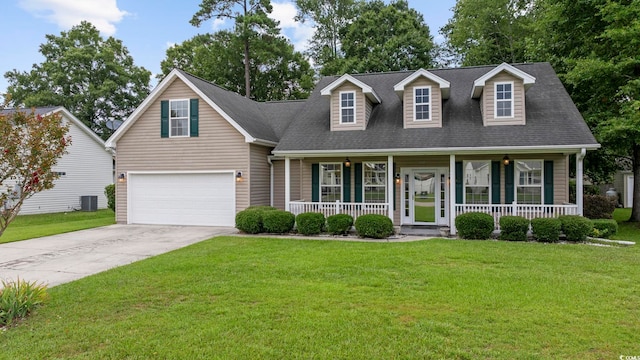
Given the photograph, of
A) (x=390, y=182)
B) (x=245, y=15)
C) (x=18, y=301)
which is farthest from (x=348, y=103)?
(x=245, y=15)

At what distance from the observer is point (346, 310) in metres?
5.03

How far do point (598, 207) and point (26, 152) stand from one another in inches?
728

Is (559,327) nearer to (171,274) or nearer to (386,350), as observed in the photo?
(386,350)

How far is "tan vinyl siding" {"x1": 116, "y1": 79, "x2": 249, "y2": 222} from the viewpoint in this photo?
539 inches

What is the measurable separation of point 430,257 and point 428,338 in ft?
13.6

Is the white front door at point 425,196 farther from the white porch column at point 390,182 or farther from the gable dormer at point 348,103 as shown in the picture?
the gable dormer at point 348,103

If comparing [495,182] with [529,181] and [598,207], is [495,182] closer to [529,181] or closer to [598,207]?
[529,181]

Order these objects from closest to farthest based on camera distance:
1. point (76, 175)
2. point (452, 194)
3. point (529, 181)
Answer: point (452, 194)
point (529, 181)
point (76, 175)

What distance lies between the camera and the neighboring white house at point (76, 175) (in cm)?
2097

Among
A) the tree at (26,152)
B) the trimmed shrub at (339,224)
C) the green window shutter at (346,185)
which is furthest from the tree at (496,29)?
the tree at (26,152)

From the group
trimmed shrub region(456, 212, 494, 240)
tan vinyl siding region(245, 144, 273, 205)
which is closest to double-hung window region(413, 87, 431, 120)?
trimmed shrub region(456, 212, 494, 240)

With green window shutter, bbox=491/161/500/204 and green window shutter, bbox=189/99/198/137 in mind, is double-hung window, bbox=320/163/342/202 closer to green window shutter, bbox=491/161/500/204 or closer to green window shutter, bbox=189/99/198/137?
green window shutter, bbox=189/99/198/137

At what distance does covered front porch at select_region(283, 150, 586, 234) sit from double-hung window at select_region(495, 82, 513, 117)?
1.37m

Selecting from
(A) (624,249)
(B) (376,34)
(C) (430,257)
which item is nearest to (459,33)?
(B) (376,34)
